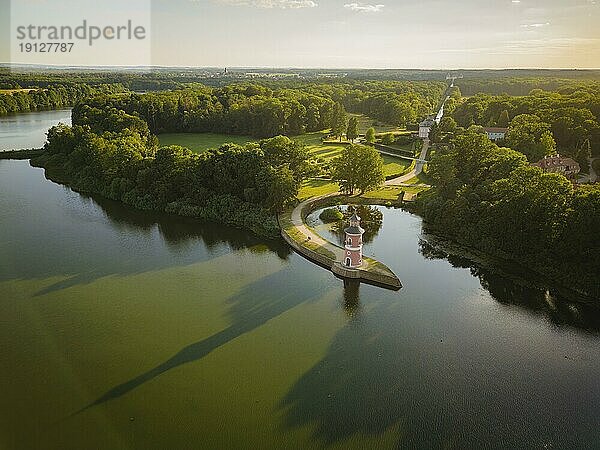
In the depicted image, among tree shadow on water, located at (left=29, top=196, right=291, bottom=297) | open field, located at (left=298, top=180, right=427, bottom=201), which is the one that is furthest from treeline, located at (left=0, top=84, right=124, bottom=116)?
open field, located at (left=298, top=180, right=427, bottom=201)

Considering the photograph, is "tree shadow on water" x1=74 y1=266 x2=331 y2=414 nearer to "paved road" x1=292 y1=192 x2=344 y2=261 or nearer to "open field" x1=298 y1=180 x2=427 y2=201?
"paved road" x1=292 y1=192 x2=344 y2=261

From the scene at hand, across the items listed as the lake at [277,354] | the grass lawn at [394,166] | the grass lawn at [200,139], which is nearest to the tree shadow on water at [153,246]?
the lake at [277,354]

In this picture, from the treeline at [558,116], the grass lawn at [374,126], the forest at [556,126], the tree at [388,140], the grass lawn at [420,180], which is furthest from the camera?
the grass lawn at [374,126]

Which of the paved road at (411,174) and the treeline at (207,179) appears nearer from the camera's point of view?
the treeline at (207,179)

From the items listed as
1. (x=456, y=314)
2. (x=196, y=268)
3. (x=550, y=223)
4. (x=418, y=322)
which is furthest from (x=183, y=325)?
(x=550, y=223)

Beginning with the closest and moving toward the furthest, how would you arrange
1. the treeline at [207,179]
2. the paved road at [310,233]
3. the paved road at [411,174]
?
the paved road at [310,233] → the treeline at [207,179] → the paved road at [411,174]

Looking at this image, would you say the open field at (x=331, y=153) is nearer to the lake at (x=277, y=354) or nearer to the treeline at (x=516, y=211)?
the treeline at (x=516, y=211)

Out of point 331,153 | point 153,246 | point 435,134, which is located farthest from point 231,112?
point 153,246
